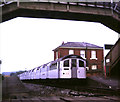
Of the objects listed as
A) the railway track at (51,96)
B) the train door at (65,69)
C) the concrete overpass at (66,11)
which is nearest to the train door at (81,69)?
the train door at (65,69)

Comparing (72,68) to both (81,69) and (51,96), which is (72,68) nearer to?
(81,69)

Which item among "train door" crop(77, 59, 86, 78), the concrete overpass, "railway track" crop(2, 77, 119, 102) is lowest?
"railway track" crop(2, 77, 119, 102)

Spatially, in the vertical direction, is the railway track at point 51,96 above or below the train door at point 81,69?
below

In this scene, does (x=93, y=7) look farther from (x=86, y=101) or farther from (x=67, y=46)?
(x=67, y=46)

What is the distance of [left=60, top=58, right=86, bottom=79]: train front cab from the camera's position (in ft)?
54.2

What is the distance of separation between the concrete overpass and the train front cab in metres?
4.13

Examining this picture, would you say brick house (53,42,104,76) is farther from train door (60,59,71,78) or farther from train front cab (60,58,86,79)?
train door (60,59,71,78)

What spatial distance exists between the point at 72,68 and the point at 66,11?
544cm

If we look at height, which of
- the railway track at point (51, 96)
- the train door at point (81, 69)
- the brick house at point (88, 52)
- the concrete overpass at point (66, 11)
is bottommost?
the railway track at point (51, 96)

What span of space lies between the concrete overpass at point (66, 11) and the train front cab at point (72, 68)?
413 centimetres

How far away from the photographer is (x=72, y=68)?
16.8 m

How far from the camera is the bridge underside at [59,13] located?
13.1m

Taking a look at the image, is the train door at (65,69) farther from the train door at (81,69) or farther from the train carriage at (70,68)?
the train door at (81,69)

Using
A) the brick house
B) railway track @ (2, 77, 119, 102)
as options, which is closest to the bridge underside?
railway track @ (2, 77, 119, 102)
